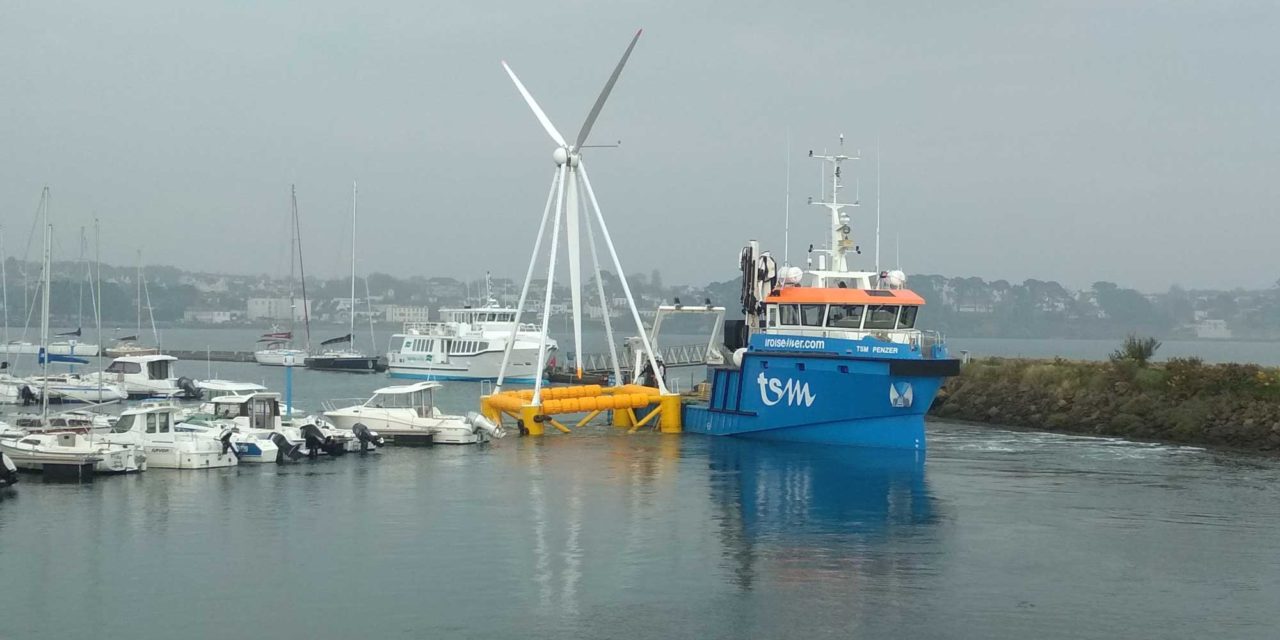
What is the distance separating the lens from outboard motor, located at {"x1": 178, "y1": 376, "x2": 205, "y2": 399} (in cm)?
8359

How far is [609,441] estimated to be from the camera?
172ft

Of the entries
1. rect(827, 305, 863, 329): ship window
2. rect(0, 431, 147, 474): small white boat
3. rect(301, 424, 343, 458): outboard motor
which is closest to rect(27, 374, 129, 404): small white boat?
rect(301, 424, 343, 458): outboard motor

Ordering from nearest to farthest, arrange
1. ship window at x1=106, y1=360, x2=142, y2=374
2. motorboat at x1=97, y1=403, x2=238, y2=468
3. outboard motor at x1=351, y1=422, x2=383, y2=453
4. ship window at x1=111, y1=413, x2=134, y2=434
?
motorboat at x1=97, y1=403, x2=238, y2=468 → ship window at x1=111, y1=413, x2=134, y2=434 → outboard motor at x1=351, y1=422, x2=383, y2=453 → ship window at x1=106, y1=360, x2=142, y2=374

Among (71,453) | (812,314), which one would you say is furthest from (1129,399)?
(71,453)

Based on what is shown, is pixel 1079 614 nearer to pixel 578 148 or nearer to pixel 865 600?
pixel 865 600

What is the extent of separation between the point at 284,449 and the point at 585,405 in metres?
12.1

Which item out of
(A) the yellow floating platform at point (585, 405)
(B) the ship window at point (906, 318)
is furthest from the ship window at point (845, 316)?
(A) the yellow floating platform at point (585, 405)

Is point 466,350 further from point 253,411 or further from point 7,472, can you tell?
point 7,472

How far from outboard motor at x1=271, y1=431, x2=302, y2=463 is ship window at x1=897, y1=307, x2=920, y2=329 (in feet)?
71.5

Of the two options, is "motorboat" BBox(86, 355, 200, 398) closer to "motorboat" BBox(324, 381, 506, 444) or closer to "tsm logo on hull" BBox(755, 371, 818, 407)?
"motorboat" BBox(324, 381, 506, 444)

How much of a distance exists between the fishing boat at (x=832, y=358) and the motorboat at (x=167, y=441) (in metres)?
19.3

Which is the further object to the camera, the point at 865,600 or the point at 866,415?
the point at 866,415

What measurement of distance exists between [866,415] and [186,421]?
24162mm

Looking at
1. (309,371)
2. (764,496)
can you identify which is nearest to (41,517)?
(764,496)
